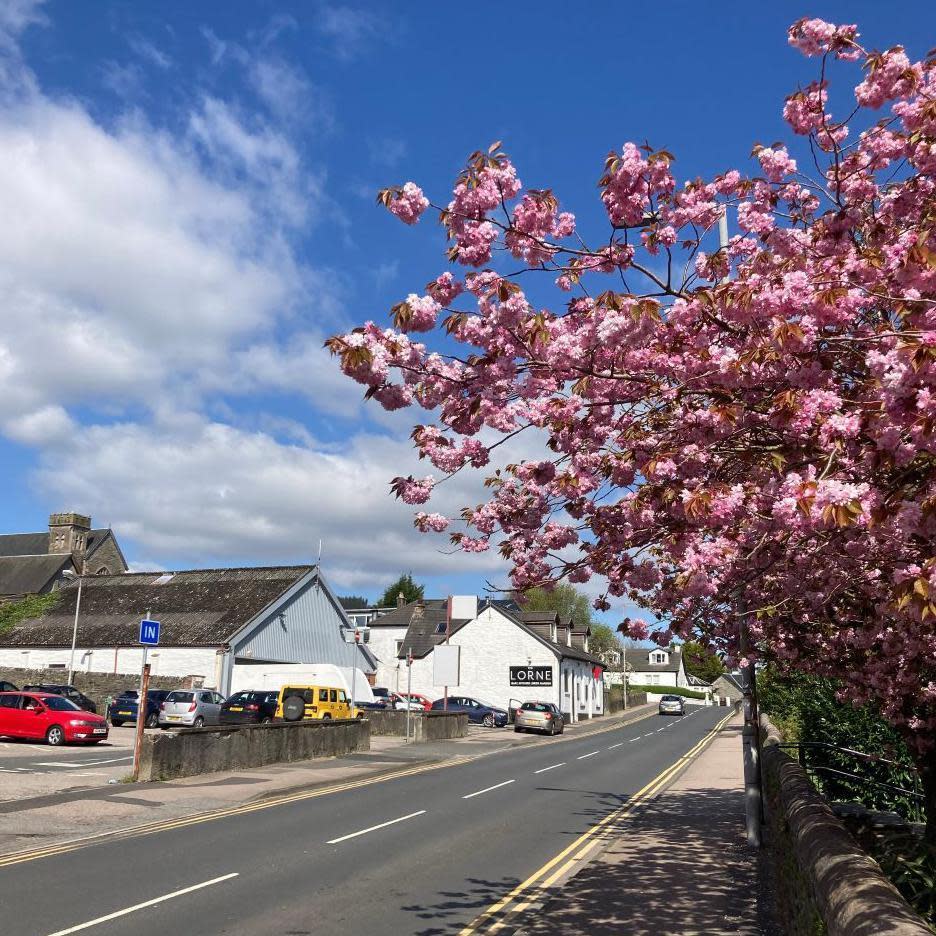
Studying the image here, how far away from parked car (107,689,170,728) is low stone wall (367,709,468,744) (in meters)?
8.49

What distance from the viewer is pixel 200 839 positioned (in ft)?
41.4

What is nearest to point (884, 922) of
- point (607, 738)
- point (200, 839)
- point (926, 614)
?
point (926, 614)

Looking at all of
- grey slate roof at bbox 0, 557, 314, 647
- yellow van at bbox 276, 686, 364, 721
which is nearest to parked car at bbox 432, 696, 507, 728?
grey slate roof at bbox 0, 557, 314, 647

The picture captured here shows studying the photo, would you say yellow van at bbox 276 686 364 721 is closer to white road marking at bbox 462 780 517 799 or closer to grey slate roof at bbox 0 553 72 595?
white road marking at bbox 462 780 517 799

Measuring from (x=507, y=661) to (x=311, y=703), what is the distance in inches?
1191

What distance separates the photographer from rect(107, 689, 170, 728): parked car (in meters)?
35.3

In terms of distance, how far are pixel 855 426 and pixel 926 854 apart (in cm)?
563

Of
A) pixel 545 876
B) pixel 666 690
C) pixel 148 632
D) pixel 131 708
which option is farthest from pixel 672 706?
pixel 545 876

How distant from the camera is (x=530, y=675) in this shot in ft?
199

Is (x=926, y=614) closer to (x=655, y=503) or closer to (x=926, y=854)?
(x=655, y=503)

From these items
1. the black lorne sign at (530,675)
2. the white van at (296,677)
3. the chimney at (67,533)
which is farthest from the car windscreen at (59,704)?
the chimney at (67,533)

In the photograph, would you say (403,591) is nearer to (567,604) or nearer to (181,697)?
(567,604)

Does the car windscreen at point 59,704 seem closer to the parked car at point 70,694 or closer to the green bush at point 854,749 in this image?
the parked car at point 70,694

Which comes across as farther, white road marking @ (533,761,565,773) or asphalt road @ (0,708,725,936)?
white road marking @ (533,761,565,773)
